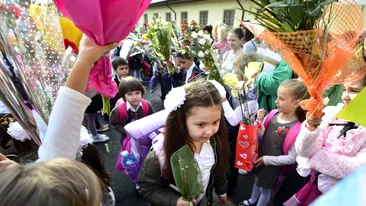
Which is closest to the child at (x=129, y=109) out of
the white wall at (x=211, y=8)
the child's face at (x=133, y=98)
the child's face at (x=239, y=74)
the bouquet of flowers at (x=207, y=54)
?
the child's face at (x=133, y=98)

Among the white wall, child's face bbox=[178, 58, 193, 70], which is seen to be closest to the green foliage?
child's face bbox=[178, 58, 193, 70]

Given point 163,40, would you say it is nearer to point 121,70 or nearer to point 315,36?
point 121,70

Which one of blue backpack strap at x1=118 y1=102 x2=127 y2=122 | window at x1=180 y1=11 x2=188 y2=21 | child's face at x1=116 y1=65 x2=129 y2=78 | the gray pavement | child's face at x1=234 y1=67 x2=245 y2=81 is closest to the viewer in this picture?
child's face at x1=234 y1=67 x2=245 y2=81

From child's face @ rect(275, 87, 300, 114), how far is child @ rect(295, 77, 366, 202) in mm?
381

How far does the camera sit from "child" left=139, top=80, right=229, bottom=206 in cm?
149

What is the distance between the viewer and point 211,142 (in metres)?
1.74

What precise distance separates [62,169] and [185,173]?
0.77 metres

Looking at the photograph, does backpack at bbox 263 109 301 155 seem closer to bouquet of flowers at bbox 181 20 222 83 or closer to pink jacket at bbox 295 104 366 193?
pink jacket at bbox 295 104 366 193

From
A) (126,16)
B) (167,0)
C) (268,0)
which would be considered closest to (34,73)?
(126,16)

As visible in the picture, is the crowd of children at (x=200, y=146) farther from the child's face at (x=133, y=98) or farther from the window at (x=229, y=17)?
the window at (x=229, y=17)

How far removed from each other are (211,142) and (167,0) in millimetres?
20063

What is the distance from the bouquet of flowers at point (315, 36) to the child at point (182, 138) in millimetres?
559

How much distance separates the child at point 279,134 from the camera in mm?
2082

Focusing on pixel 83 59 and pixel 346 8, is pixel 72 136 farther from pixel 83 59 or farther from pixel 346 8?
pixel 346 8
